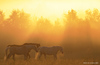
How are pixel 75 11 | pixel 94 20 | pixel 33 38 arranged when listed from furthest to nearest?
pixel 75 11
pixel 94 20
pixel 33 38

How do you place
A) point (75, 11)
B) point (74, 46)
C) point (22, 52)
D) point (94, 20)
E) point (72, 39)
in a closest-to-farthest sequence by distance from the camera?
point (22, 52) → point (74, 46) → point (72, 39) → point (94, 20) → point (75, 11)

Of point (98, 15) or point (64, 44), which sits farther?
point (98, 15)

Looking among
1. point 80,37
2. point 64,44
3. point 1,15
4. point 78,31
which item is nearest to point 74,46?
point 64,44

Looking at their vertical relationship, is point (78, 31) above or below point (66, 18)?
below

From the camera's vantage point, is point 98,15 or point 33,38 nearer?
point 33,38

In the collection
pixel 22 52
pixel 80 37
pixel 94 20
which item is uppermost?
pixel 94 20

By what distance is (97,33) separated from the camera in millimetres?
57531

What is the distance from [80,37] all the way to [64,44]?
22.4 ft

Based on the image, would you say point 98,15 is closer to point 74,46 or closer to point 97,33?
point 97,33

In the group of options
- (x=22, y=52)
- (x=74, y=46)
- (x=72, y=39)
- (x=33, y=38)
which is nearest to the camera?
(x=22, y=52)

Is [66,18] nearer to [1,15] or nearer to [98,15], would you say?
[98,15]

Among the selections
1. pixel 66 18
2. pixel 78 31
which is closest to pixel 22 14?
pixel 66 18

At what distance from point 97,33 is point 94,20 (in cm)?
2876

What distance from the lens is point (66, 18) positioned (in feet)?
296
